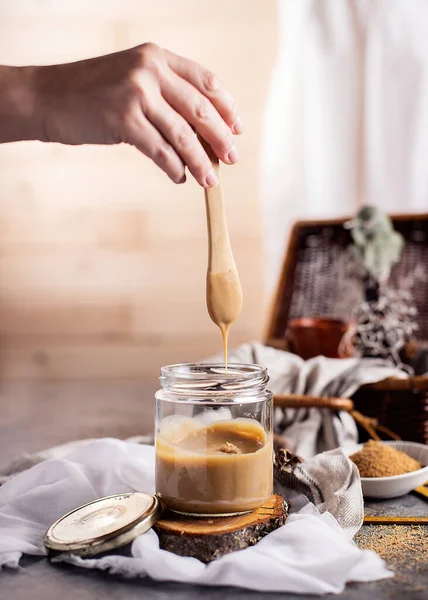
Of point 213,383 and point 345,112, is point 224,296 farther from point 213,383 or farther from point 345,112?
point 345,112

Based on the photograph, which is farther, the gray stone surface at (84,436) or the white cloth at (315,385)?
the white cloth at (315,385)

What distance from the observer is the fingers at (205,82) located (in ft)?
2.52

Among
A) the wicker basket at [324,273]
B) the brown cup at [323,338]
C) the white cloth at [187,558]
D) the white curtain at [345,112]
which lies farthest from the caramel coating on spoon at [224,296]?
the white curtain at [345,112]

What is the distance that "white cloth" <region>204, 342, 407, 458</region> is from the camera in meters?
1.16

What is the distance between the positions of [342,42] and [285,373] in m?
1.23

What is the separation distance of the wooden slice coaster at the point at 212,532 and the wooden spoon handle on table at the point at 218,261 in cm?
18

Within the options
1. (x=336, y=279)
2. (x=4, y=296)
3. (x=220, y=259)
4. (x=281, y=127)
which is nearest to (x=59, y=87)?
(x=220, y=259)

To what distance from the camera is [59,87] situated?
77 centimetres

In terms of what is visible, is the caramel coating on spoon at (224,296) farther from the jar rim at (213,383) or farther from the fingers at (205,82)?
the fingers at (205,82)

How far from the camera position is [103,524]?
2.51ft

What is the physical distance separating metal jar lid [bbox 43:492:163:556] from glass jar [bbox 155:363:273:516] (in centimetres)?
3

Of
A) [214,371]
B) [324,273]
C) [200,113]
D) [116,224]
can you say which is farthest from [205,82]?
[116,224]

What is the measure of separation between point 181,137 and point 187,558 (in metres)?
0.43

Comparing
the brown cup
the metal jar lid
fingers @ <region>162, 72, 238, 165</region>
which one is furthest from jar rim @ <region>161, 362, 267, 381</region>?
the brown cup
